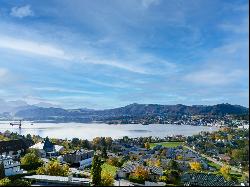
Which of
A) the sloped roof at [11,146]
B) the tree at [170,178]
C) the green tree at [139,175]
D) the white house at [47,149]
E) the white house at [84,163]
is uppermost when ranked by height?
the sloped roof at [11,146]

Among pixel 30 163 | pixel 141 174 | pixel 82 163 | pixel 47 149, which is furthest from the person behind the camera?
pixel 47 149

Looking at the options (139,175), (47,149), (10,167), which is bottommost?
(139,175)

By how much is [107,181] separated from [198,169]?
58.7 feet

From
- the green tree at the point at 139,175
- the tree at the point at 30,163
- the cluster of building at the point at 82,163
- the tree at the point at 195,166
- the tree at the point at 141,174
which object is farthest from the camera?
the tree at the point at 195,166

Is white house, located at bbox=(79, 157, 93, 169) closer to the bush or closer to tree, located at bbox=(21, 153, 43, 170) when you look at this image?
tree, located at bbox=(21, 153, 43, 170)

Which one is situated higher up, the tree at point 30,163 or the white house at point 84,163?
the tree at point 30,163

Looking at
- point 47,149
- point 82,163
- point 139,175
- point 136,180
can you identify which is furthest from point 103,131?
point 136,180

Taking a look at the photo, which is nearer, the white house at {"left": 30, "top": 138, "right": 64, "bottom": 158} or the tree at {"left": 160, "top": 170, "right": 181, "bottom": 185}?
the tree at {"left": 160, "top": 170, "right": 181, "bottom": 185}

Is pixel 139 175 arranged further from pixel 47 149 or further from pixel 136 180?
pixel 47 149

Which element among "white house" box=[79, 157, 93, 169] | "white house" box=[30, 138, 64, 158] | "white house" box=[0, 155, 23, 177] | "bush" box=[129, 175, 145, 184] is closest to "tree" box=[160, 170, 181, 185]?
"bush" box=[129, 175, 145, 184]

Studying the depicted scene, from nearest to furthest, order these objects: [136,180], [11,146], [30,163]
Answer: [136,180]
[30,163]
[11,146]

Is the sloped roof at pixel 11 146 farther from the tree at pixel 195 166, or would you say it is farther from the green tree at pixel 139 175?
the tree at pixel 195 166

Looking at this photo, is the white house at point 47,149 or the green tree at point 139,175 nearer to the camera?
the green tree at point 139,175

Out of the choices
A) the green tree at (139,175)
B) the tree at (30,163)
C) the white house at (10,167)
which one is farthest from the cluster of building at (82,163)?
the tree at (30,163)
